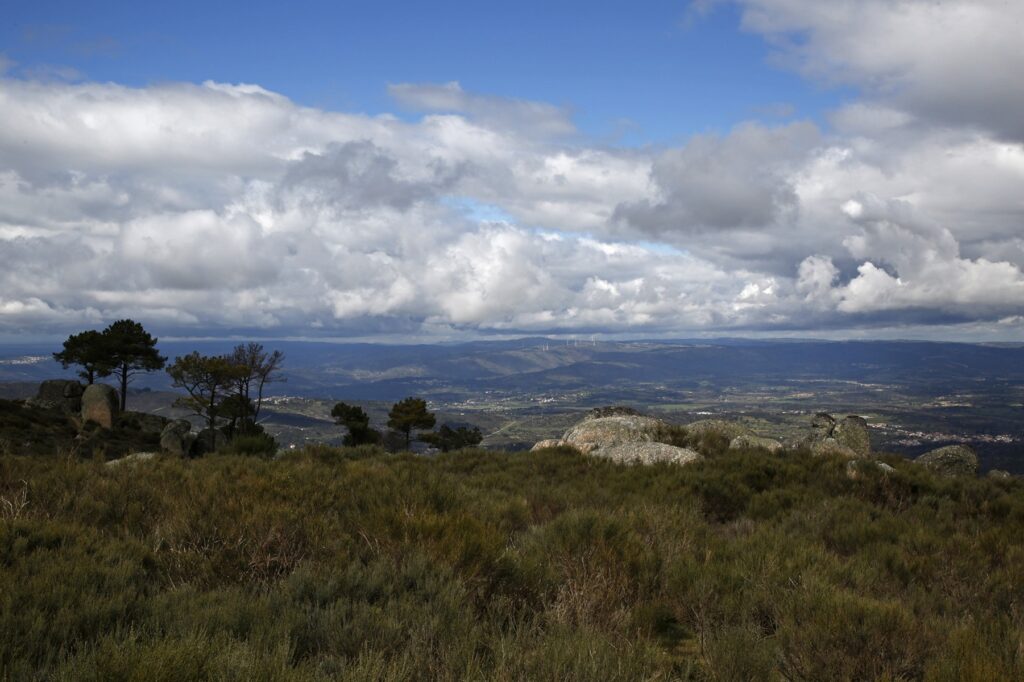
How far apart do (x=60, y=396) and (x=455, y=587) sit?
59.5 m

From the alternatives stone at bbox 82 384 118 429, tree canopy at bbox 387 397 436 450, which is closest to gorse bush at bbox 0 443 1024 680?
stone at bbox 82 384 118 429

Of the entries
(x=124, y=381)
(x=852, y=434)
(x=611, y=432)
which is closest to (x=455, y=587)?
(x=611, y=432)

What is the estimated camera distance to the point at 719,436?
23.7 meters

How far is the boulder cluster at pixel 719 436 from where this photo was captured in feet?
63.3

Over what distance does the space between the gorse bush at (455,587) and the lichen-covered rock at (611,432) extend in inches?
464

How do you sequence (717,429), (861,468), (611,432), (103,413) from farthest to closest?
1. (103,413)
2. (717,429)
3. (611,432)
4. (861,468)

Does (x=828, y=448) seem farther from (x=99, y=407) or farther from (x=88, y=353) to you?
(x=88, y=353)

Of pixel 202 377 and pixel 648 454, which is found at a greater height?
pixel 202 377

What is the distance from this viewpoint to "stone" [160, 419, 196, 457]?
41.2 m

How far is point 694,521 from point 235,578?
7.98 m

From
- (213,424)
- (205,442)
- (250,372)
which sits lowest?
(205,442)

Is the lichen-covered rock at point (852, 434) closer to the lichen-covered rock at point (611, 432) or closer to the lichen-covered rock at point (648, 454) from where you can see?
the lichen-covered rock at point (611, 432)

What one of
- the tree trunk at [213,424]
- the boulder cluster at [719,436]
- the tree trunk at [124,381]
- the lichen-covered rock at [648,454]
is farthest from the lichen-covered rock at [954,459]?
the tree trunk at [124,381]

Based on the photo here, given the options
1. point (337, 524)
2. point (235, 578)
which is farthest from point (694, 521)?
point (235, 578)
